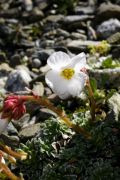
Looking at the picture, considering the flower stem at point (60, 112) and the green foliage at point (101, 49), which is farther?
the green foliage at point (101, 49)

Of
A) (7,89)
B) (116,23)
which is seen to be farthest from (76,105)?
(116,23)

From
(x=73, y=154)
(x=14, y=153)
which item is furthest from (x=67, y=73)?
(x=14, y=153)

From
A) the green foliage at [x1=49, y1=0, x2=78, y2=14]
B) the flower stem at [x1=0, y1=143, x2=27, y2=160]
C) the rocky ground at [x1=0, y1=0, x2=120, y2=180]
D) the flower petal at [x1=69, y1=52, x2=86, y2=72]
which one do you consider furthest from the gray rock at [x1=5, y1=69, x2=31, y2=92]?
the flower petal at [x1=69, y1=52, x2=86, y2=72]

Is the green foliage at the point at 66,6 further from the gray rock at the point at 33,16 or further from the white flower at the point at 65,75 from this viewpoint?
the white flower at the point at 65,75

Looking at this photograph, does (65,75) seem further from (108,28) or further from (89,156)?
(108,28)

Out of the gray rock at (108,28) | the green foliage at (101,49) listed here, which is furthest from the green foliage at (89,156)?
the gray rock at (108,28)
